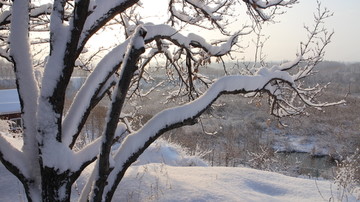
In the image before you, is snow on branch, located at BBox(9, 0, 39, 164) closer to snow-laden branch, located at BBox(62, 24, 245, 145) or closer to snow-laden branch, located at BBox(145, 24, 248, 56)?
snow-laden branch, located at BBox(62, 24, 245, 145)

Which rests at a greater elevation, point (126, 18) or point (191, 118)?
point (126, 18)

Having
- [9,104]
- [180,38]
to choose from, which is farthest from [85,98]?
[9,104]

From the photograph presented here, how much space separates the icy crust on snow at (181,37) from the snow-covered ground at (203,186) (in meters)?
1.82

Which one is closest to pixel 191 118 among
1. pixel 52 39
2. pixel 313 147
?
pixel 52 39

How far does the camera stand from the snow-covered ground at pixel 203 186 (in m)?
3.81

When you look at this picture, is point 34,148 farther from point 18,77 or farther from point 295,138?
point 295,138

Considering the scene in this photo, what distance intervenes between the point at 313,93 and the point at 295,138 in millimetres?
22678

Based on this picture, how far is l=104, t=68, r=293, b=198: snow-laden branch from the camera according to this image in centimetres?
230

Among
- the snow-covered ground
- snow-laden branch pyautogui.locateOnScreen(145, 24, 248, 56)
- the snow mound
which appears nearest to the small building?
the snow mound

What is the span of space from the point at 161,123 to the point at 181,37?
159cm

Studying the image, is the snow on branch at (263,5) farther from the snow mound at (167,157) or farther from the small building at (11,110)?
the small building at (11,110)

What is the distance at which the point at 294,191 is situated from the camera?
15.3ft

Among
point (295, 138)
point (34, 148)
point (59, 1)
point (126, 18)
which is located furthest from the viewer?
point (295, 138)

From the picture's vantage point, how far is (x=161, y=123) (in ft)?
8.02
